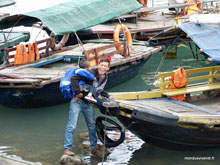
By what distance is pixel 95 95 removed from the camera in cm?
746

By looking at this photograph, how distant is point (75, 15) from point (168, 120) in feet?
15.7

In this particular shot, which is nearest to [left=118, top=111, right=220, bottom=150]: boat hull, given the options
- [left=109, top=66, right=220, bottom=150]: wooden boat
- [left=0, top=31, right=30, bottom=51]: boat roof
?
[left=109, top=66, right=220, bottom=150]: wooden boat

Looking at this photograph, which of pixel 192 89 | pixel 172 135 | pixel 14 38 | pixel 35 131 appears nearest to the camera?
pixel 172 135

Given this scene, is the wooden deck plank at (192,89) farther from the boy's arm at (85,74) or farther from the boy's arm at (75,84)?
the boy's arm at (75,84)

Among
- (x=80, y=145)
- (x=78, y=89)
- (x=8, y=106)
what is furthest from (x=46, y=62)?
(x=78, y=89)

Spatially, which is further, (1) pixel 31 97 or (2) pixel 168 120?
(1) pixel 31 97

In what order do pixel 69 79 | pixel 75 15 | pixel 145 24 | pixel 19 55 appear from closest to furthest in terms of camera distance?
pixel 69 79 < pixel 75 15 < pixel 19 55 < pixel 145 24

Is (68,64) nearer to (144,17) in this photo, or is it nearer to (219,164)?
(219,164)

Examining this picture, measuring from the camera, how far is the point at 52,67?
487 inches

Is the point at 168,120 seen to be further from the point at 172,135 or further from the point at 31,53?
the point at 31,53

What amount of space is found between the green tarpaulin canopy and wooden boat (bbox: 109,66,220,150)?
2696mm

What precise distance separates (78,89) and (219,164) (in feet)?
8.88

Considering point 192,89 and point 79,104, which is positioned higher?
point 79,104

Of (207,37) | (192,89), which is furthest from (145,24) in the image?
(207,37)
